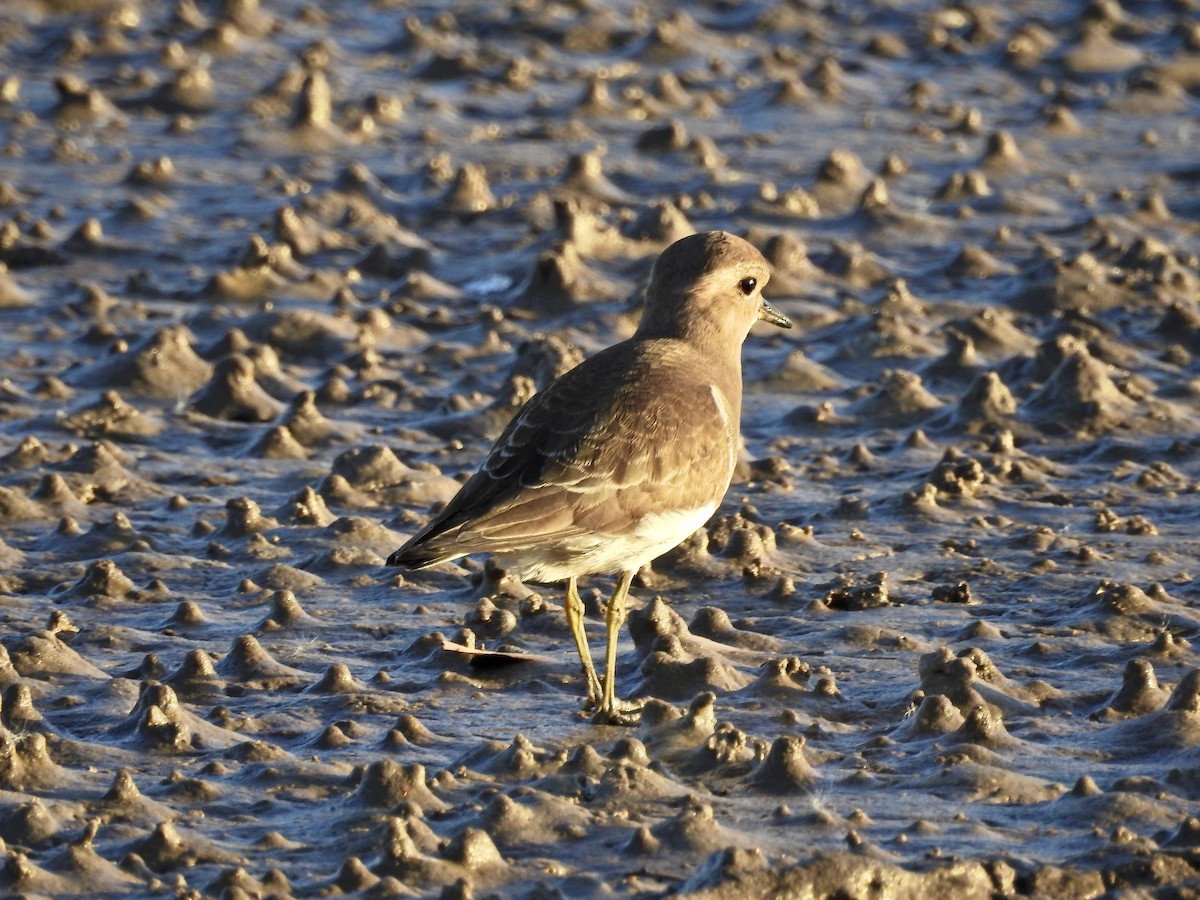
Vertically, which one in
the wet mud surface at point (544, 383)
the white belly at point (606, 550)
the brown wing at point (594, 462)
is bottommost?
the wet mud surface at point (544, 383)

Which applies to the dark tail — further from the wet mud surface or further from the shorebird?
the wet mud surface

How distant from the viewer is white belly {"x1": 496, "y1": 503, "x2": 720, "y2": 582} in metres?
6.17

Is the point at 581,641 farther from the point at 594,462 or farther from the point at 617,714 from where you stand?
the point at 594,462

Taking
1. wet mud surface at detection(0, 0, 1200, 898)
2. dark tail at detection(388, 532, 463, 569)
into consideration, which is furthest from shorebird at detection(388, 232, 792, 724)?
wet mud surface at detection(0, 0, 1200, 898)

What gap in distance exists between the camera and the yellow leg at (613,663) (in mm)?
6113

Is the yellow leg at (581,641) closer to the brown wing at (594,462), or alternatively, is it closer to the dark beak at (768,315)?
the brown wing at (594,462)

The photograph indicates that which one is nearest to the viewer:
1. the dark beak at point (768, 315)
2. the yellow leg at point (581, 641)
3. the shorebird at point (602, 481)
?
the shorebird at point (602, 481)

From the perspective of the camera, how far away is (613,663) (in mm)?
6164

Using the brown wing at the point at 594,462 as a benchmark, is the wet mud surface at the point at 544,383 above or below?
below

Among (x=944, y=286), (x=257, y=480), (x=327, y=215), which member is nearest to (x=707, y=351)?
(x=257, y=480)

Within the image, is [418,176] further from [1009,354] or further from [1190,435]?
[1190,435]

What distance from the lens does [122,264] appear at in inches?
425

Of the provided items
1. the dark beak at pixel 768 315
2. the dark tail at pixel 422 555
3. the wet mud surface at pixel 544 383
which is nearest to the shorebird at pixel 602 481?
the dark tail at pixel 422 555

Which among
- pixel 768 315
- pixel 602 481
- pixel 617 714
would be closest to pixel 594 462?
pixel 602 481
